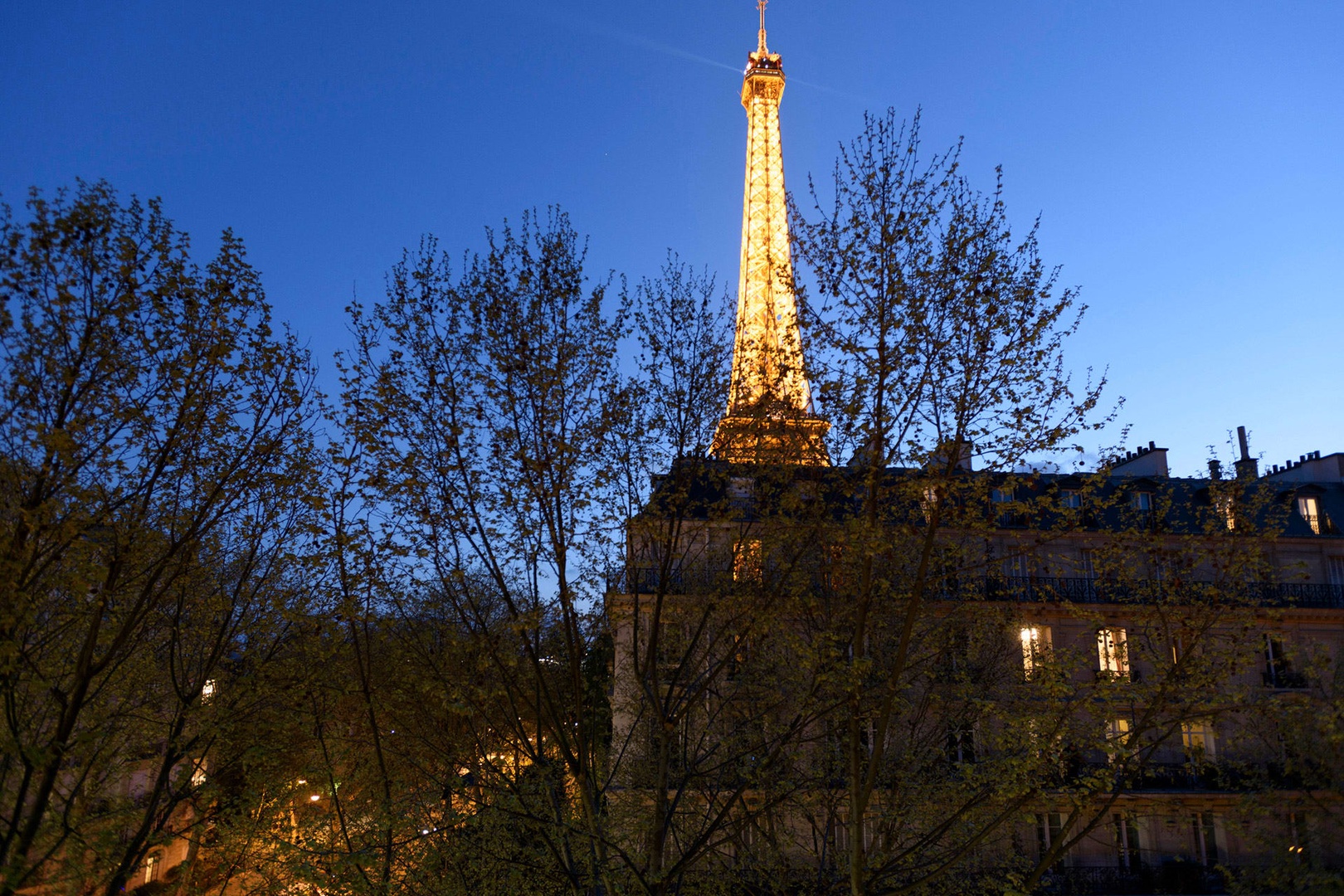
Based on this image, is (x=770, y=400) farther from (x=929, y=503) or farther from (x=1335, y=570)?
(x=1335, y=570)

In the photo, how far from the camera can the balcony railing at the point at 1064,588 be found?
11.8m

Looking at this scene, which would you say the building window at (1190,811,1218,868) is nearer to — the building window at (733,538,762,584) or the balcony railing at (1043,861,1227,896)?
the balcony railing at (1043,861,1227,896)

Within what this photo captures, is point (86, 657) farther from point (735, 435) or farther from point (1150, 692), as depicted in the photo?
point (1150, 692)

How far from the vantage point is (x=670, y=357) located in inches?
452

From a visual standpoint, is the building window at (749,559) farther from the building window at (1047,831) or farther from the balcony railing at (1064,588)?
the building window at (1047,831)

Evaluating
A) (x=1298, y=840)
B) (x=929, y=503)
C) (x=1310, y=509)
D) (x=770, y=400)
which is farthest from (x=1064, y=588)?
(x=770, y=400)

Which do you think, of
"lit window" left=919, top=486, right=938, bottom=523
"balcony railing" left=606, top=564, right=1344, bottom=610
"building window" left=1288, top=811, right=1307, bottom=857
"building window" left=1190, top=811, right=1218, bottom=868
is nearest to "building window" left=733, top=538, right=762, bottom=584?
"balcony railing" left=606, top=564, right=1344, bottom=610

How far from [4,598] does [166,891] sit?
18.0 metres

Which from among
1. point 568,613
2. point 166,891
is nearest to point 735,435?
point 568,613

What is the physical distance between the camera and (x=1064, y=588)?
30047mm

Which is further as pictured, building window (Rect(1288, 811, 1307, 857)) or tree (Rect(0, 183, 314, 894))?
building window (Rect(1288, 811, 1307, 857))

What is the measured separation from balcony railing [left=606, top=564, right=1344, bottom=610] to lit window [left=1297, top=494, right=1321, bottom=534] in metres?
2.33

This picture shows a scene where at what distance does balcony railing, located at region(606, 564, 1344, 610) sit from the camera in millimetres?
11766

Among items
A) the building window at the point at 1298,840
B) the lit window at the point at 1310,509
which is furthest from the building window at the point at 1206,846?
the building window at the point at 1298,840
